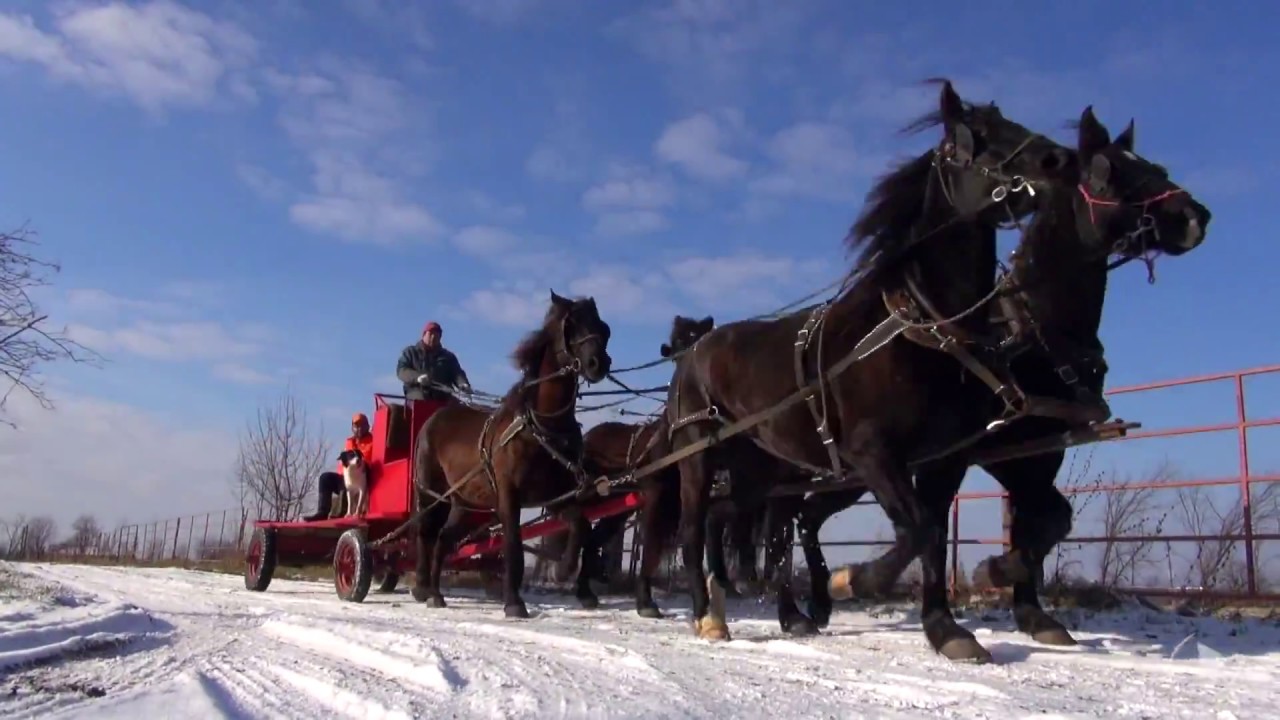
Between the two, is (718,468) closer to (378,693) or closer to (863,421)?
(863,421)

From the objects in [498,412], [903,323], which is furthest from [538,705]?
[498,412]

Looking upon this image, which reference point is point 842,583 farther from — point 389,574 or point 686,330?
point 389,574

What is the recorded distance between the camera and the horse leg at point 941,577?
5164 millimetres

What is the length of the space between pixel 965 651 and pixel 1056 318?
1.76 metres

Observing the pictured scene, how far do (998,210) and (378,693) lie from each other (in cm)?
366

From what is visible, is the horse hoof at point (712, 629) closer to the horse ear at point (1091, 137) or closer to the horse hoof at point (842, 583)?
the horse hoof at point (842, 583)

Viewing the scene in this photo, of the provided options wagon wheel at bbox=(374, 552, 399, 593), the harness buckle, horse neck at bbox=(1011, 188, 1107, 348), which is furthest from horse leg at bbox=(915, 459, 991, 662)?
wagon wheel at bbox=(374, 552, 399, 593)

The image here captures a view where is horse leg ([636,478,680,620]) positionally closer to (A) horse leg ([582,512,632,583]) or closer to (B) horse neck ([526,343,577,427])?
(B) horse neck ([526,343,577,427])

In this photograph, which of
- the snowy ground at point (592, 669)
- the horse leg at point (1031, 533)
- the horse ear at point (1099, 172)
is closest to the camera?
the snowy ground at point (592, 669)

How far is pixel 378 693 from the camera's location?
4172 millimetres

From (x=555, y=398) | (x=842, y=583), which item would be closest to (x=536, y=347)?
(x=555, y=398)

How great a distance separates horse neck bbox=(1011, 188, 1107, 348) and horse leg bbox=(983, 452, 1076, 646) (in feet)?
3.10

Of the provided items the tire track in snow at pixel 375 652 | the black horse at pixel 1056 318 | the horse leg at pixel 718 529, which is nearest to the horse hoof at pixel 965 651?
the black horse at pixel 1056 318

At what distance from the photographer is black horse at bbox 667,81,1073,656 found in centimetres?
543
